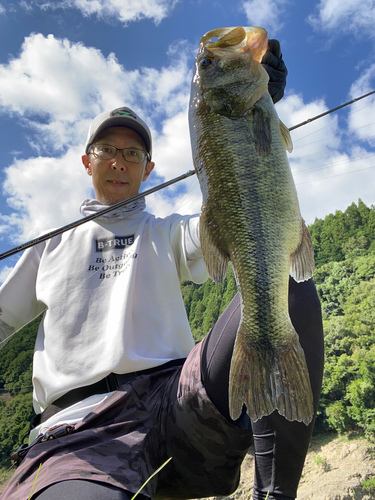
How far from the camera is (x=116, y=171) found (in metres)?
3.35

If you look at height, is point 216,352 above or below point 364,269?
below

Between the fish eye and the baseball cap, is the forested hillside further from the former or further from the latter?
the fish eye

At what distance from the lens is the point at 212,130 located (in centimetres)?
190

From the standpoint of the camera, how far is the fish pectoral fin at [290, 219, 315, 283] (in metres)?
1.83

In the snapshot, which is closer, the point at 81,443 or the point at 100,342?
the point at 81,443

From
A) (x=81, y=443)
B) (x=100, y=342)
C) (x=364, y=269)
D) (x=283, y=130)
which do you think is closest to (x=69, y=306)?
(x=100, y=342)

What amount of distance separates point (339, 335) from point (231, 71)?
41.1 m

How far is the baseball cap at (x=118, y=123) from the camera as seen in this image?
3371 millimetres

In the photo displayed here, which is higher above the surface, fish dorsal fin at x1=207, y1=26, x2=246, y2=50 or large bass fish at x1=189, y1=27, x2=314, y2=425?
fish dorsal fin at x1=207, y1=26, x2=246, y2=50

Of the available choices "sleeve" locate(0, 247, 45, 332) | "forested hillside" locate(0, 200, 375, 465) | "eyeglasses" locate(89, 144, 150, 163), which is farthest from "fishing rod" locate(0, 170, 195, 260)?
"forested hillside" locate(0, 200, 375, 465)

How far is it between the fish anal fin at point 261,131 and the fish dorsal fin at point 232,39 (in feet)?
1.77

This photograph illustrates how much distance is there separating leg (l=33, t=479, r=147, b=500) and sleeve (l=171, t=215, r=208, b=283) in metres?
1.50

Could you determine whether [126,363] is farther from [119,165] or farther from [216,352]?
[119,165]

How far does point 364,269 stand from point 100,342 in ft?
196
